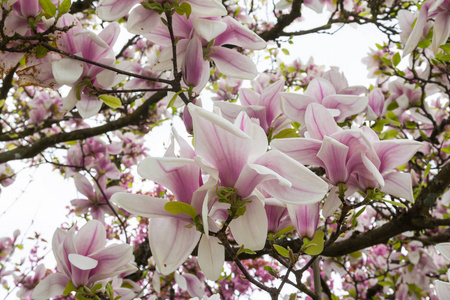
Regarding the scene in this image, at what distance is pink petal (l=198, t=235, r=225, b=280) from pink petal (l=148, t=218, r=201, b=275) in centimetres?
3

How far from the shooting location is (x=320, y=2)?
1969mm

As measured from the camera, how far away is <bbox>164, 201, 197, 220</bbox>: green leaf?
0.50m

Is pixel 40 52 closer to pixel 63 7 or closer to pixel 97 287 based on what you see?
pixel 63 7

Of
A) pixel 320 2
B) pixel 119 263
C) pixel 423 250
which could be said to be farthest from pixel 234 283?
pixel 119 263

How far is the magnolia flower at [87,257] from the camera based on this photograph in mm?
806

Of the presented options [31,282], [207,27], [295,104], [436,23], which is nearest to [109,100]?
[207,27]

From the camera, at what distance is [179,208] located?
0.51 metres

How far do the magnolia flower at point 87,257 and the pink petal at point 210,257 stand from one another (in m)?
0.28

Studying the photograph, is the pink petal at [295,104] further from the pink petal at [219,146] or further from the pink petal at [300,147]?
the pink petal at [219,146]

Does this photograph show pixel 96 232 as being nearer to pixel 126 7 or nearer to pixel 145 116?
pixel 126 7

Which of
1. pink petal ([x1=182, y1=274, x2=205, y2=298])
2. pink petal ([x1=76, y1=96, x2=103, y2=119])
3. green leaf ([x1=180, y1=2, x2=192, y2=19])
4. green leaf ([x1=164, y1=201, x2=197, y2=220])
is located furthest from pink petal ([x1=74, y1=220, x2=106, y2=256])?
pink petal ([x1=182, y1=274, x2=205, y2=298])

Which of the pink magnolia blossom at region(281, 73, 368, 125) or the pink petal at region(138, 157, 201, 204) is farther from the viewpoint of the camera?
the pink magnolia blossom at region(281, 73, 368, 125)

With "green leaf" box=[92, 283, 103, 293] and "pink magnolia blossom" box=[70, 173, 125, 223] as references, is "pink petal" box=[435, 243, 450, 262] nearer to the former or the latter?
"green leaf" box=[92, 283, 103, 293]

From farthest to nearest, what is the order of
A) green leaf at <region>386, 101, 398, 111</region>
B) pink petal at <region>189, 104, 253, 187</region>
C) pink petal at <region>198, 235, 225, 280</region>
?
green leaf at <region>386, 101, 398, 111</region> → pink petal at <region>198, 235, 225, 280</region> → pink petal at <region>189, 104, 253, 187</region>
